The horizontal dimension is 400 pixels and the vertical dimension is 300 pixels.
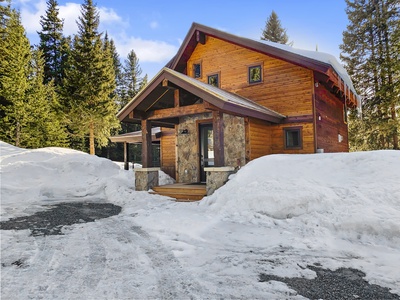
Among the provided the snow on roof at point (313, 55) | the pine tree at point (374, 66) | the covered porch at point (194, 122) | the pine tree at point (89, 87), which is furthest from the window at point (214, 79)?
the pine tree at point (89, 87)

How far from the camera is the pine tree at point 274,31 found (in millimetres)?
32844

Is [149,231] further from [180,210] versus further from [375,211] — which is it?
[375,211]

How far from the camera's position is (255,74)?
11742 mm

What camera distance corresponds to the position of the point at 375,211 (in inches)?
190

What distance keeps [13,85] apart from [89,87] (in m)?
5.63

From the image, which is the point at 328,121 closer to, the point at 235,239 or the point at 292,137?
the point at 292,137

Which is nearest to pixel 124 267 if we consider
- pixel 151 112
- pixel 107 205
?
pixel 107 205

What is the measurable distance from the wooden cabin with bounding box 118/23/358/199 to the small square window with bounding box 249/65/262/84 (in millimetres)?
17

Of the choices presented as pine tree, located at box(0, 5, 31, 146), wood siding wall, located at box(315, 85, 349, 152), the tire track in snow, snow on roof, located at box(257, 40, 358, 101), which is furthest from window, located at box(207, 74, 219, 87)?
pine tree, located at box(0, 5, 31, 146)

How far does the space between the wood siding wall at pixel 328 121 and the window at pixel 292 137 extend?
750 millimetres

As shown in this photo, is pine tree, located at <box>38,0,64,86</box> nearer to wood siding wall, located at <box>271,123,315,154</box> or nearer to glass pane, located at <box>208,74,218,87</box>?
glass pane, located at <box>208,74,218,87</box>

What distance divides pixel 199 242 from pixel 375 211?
3276 mm

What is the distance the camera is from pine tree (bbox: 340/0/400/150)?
704 inches

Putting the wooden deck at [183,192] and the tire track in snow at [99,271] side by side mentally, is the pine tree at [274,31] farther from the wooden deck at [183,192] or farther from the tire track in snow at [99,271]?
the tire track in snow at [99,271]
